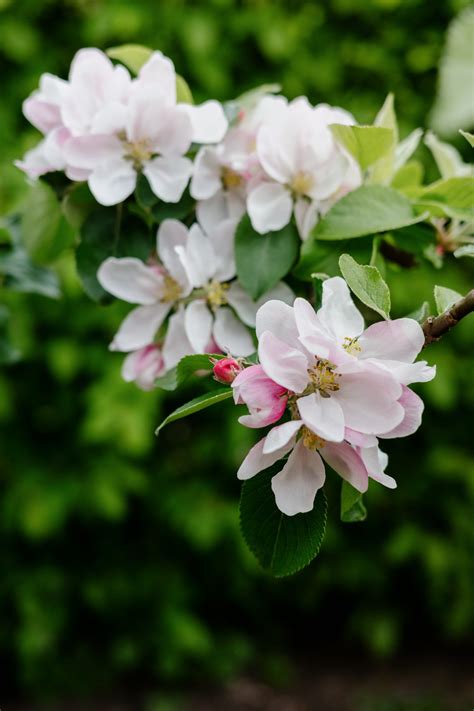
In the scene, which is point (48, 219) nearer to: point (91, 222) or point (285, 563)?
point (91, 222)

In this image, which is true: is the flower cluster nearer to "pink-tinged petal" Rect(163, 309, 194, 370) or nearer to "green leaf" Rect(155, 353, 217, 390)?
"green leaf" Rect(155, 353, 217, 390)

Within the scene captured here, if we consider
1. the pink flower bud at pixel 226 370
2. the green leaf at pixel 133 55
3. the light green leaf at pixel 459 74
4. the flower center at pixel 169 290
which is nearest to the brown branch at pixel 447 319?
the pink flower bud at pixel 226 370

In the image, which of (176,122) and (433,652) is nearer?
(176,122)

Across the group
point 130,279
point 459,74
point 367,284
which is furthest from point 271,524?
point 459,74

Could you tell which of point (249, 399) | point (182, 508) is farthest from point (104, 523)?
point (249, 399)

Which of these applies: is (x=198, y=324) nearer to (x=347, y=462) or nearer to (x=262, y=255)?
(x=262, y=255)

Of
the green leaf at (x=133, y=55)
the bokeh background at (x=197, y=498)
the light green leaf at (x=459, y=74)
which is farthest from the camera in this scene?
the bokeh background at (x=197, y=498)

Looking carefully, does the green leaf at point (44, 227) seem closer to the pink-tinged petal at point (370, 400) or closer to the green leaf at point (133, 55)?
the green leaf at point (133, 55)
